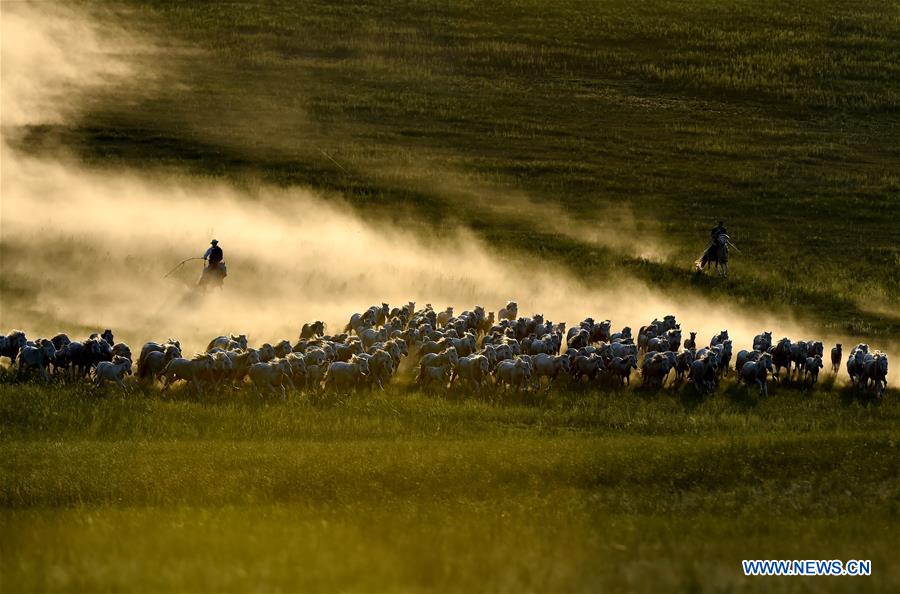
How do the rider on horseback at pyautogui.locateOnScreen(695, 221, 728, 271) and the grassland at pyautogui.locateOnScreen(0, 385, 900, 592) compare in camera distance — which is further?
the rider on horseback at pyautogui.locateOnScreen(695, 221, 728, 271)

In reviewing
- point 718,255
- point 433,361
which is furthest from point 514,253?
point 433,361

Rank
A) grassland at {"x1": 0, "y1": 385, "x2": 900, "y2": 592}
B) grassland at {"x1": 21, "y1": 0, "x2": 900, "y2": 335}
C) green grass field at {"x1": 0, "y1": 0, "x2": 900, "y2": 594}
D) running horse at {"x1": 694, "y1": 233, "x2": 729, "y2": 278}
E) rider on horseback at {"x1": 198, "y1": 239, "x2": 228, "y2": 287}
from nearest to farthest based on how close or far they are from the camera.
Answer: grassland at {"x1": 0, "y1": 385, "x2": 900, "y2": 592} < green grass field at {"x1": 0, "y1": 0, "x2": 900, "y2": 594} < rider on horseback at {"x1": 198, "y1": 239, "x2": 228, "y2": 287} < running horse at {"x1": 694, "y1": 233, "x2": 729, "y2": 278} < grassland at {"x1": 21, "y1": 0, "x2": 900, "y2": 335}

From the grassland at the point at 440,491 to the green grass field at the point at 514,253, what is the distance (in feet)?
0.31

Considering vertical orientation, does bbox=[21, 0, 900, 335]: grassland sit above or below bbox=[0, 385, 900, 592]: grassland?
above

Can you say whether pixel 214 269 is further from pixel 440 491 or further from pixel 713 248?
pixel 440 491

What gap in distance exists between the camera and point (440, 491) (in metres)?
26.4

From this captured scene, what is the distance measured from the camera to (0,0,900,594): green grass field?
21344mm

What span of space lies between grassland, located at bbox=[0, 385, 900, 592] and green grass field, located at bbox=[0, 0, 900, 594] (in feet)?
0.31

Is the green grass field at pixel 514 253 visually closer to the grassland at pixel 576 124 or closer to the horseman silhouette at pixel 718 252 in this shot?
the grassland at pixel 576 124

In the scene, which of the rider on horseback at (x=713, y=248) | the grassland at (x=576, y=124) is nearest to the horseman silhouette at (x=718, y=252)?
the rider on horseback at (x=713, y=248)

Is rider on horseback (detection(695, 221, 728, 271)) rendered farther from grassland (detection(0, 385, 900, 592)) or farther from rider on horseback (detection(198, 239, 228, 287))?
rider on horseback (detection(198, 239, 228, 287))

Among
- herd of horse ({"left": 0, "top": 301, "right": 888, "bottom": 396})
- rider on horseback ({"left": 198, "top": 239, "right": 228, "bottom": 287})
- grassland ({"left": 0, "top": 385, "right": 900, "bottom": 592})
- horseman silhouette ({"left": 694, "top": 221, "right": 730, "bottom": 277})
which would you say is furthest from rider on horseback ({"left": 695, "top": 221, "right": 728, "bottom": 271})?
→ rider on horseback ({"left": 198, "top": 239, "right": 228, "bottom": 287})

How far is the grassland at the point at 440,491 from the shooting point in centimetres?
1983

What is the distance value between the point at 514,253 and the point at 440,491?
35.1 m
